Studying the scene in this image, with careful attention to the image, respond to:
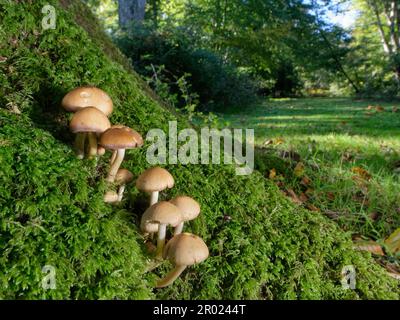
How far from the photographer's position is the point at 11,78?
2221 millimetres

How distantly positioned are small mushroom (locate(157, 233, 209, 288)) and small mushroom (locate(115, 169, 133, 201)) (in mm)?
452

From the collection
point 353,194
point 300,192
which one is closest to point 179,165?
point 300,192

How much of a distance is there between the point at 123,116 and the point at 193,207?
0.91 m

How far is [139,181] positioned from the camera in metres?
1.97

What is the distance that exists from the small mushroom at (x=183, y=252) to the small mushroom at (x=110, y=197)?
0.41 m

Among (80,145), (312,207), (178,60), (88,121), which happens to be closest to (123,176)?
(80,145)

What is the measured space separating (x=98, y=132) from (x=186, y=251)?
0.78 meters

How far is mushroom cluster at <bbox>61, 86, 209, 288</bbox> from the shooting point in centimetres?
174

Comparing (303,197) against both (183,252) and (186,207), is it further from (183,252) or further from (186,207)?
(183,252)

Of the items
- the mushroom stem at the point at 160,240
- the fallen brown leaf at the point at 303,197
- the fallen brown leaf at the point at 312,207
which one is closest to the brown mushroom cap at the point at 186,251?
the mushroom stem at the point at 160,240

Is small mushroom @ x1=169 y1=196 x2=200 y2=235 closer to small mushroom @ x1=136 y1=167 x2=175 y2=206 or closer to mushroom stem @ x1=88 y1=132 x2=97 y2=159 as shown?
small mushroom @ x1=136 y1=167 x2=175 y2=206

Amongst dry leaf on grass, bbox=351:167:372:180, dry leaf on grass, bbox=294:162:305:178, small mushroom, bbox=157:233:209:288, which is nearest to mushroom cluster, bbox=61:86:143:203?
small mushroom, bbox=157:233:209:288
